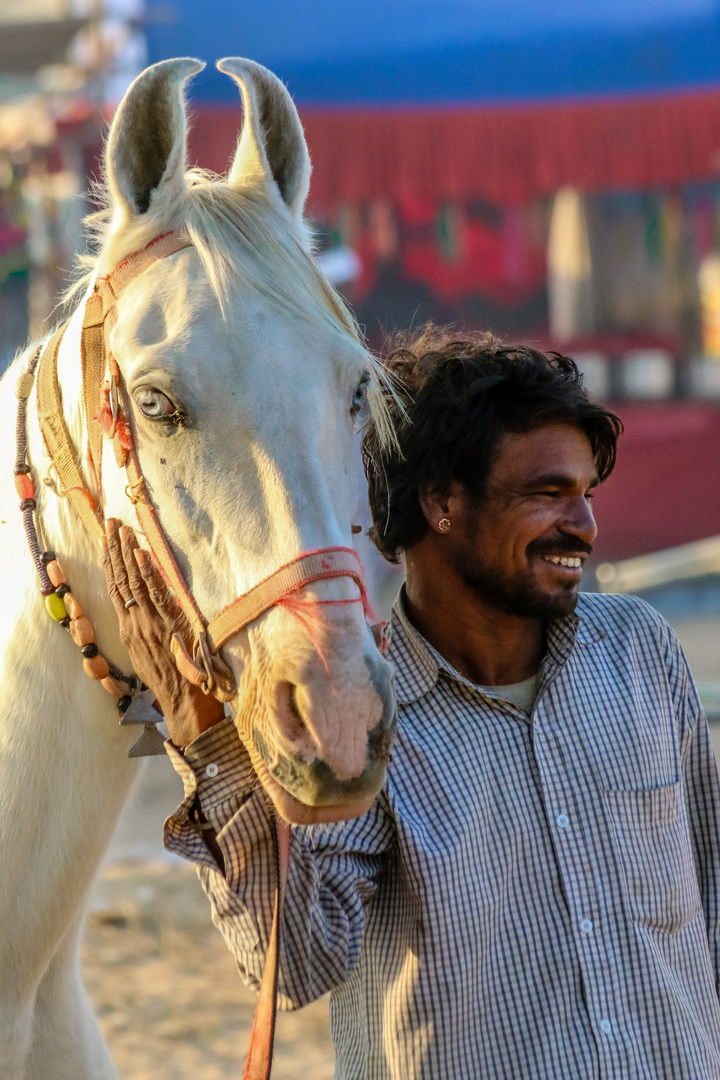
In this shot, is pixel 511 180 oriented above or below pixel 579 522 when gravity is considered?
below

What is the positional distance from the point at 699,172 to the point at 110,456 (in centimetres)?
928

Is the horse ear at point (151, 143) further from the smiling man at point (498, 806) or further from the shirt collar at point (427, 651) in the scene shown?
the shirt collar at point (427, 651)

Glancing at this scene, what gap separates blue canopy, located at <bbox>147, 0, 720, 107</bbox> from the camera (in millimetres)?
9266

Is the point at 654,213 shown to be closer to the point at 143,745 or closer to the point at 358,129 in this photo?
the point at 358,129

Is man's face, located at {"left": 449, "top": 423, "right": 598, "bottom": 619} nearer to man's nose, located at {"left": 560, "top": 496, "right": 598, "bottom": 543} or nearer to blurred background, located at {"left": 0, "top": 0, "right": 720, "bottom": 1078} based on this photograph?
man's nose, located at {"left": 560, "top": 496, "right": 598, "bottom": 543}

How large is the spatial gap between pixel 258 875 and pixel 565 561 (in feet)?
2.21

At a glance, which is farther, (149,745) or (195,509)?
(149,745)

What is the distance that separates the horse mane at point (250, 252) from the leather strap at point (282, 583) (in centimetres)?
35

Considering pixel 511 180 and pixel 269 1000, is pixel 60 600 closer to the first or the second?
pixel 269 1000

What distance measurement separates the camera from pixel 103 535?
62.7 inches

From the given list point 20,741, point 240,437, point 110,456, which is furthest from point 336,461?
point 20,741

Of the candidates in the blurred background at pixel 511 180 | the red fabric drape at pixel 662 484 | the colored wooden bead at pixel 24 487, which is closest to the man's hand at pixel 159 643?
the colored wooden bead at pixel 24 487

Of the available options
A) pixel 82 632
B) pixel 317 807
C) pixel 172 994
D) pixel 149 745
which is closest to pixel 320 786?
pixel 317 807

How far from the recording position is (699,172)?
32.1 ft
